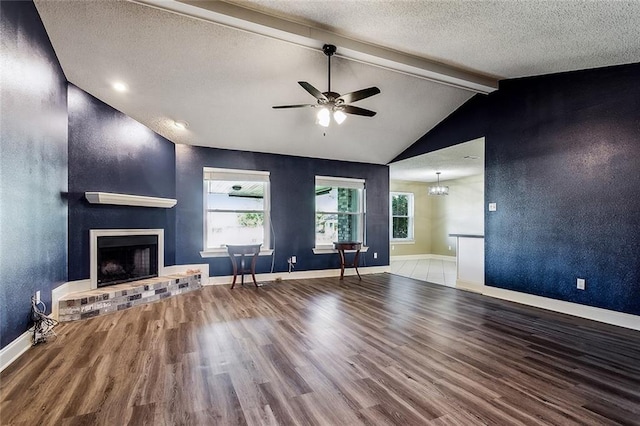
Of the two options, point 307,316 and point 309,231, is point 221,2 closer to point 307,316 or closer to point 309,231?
point 307,316

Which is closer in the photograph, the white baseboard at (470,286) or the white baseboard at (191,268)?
the white baseboard at (470,286)

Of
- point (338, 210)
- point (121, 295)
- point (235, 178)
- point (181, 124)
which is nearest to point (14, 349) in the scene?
point (121, 295)

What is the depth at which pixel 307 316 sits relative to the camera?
141 inches

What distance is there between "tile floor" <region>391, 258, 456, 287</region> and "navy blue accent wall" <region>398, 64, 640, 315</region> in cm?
136

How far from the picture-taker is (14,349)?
2.46m

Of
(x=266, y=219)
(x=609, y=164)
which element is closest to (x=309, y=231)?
(x=266, y=219)

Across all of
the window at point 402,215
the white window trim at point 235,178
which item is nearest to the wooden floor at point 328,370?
the white window trim at point 235,178

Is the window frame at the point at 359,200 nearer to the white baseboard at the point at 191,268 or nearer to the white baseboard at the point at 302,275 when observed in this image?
the white baseboard at the point at 302,275

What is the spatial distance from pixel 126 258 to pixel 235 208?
77.8 inches

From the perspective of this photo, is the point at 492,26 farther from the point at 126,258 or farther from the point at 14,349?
the point at 126,258

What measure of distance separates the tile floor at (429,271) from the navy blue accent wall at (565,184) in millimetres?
1356

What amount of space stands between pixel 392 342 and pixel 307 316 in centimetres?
115

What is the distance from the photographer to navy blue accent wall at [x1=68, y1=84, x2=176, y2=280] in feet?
11.9

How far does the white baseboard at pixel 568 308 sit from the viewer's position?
3.22 meters
